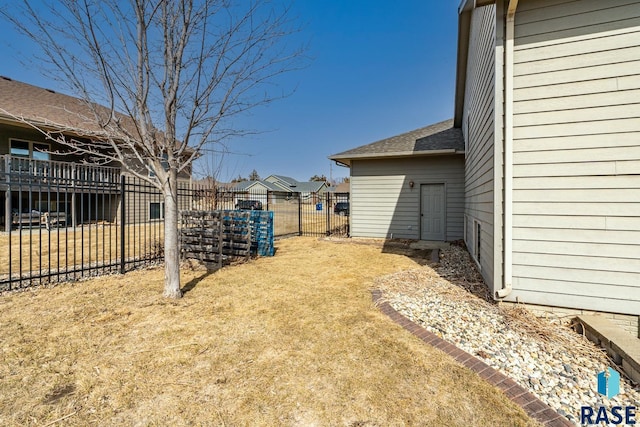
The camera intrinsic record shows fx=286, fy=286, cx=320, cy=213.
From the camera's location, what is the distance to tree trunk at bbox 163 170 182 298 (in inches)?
162

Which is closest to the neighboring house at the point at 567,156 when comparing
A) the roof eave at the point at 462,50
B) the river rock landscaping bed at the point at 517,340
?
the river rock landscaping bed at the point at 517,340

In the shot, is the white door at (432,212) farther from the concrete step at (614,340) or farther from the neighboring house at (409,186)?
the concrete step at (614,340)

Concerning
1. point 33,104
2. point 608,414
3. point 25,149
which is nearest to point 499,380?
point 608,414

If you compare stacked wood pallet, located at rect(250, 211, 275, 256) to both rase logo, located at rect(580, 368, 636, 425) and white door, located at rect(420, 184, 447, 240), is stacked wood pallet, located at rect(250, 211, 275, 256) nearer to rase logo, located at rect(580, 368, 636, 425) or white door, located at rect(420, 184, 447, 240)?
white door, located at rect(420, 184, 447, 240)

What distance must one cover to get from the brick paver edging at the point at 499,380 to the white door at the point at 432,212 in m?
6.92

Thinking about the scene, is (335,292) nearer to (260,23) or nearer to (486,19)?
(260,23)

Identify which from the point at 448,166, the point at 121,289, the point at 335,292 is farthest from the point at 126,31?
the point at 448,166

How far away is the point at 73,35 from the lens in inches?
146

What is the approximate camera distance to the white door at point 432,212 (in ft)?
31.3

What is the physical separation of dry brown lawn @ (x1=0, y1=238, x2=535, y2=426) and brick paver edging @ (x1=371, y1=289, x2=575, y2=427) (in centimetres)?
8

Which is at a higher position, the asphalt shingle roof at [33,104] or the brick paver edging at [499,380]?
the asphalt shingle roof at [33,104]

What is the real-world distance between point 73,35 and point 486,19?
5819 mm

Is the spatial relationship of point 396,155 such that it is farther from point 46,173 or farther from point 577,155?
point 46,173

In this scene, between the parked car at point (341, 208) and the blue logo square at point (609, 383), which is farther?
the parked car at point (341, 208)
